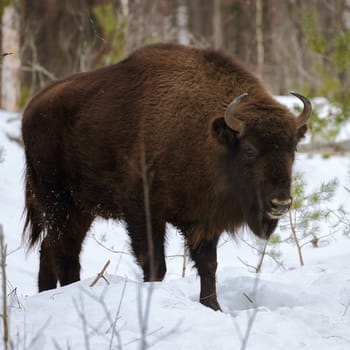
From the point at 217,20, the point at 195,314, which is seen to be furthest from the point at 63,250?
the point at 217,20

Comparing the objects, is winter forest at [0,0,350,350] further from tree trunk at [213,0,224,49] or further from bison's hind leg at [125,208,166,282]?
tree trunk at [213,0,224,49]

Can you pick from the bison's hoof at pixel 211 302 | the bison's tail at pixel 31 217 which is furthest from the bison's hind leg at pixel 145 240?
the bison's tail at pixel 31 217

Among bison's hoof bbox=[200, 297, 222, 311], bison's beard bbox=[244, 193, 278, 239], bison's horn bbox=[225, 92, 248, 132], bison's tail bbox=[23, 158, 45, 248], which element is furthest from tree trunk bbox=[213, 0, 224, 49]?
bison's hoof bbox=[200, 297, 222, 311]

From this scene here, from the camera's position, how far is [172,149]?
4840mm

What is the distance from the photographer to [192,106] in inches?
194

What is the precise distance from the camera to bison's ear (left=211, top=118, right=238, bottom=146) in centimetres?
465

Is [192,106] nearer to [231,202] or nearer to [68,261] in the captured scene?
[231,202]

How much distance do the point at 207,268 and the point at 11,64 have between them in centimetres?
957

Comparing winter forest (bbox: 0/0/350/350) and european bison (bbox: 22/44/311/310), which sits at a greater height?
european bison (bbox: 22/44/311/310)

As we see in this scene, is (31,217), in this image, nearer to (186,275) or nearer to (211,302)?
A: (186,275)

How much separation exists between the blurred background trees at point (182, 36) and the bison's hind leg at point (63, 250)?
75.4 inches

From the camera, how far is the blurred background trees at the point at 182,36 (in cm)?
1138

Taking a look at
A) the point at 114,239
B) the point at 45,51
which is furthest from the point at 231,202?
the point at 45,51

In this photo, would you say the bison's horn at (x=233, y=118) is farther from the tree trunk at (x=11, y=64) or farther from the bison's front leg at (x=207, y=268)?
the tree trunk at (x=11, y=64)
